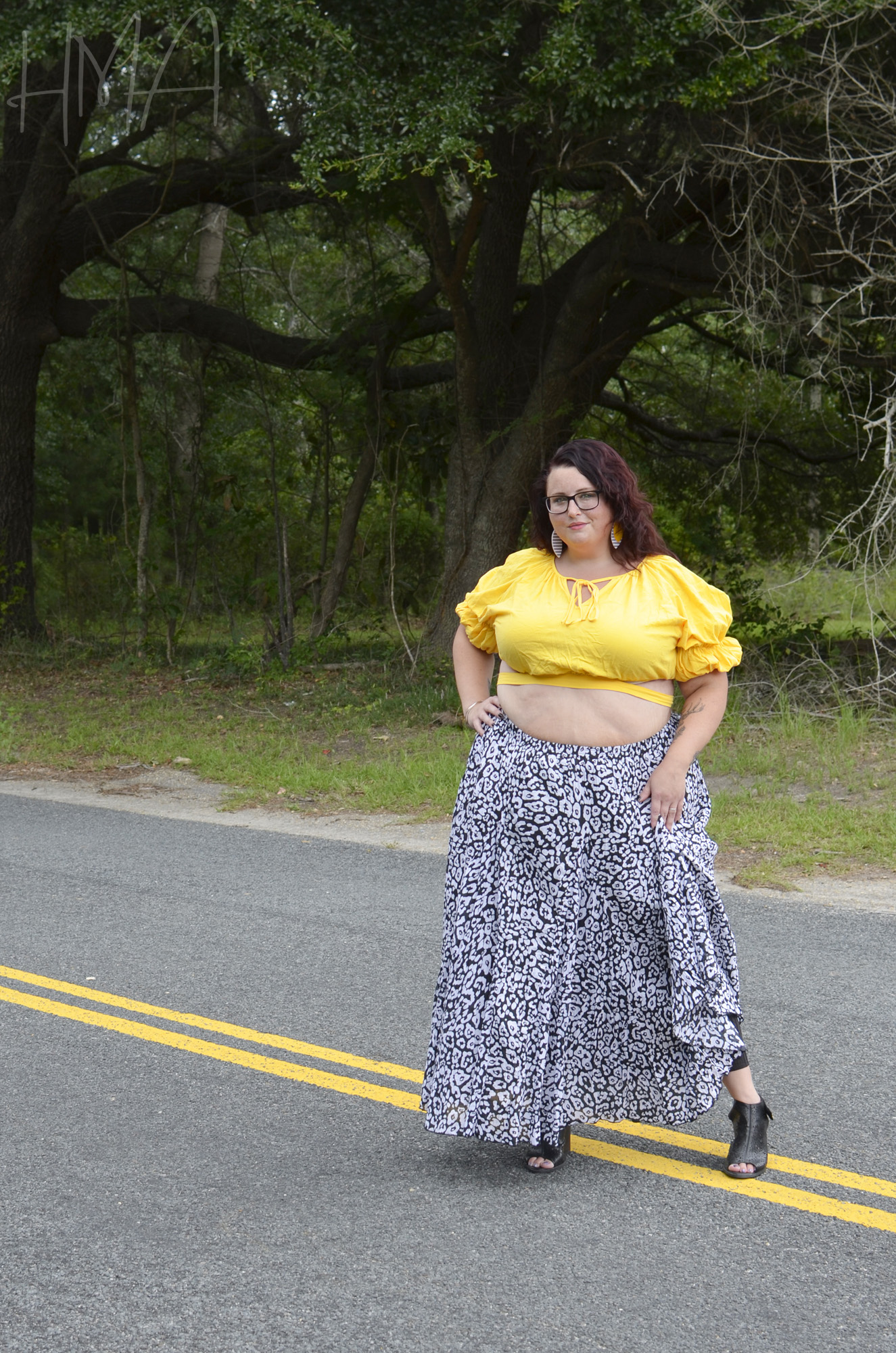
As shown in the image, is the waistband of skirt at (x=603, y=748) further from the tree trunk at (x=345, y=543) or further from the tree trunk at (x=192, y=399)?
the tree trunk at (x=192, y=399)

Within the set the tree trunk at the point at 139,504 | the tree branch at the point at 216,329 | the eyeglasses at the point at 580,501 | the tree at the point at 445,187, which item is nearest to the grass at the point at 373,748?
the tree trunk at the point at 139,504

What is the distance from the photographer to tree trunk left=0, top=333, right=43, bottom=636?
59.8 ft

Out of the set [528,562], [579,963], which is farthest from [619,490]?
[579,963]

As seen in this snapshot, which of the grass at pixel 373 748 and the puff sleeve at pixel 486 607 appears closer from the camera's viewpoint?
the puff sleeve at pixel 486 607

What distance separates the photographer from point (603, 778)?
356 centimetres

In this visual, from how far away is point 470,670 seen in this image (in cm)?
394

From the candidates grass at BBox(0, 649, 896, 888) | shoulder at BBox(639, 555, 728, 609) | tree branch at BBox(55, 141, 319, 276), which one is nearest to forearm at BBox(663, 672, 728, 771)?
shoulder at BBox(639, 555, 728, 609)

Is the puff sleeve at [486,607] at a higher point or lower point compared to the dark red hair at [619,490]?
lower

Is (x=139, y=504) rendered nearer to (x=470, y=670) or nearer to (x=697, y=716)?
(x=470, y=670)

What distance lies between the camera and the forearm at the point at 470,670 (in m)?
3.90

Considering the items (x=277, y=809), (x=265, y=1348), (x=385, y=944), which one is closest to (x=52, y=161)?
(x=277, y=809)

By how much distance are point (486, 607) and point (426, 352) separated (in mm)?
15780

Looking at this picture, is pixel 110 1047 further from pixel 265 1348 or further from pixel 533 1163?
pixel 265 1348

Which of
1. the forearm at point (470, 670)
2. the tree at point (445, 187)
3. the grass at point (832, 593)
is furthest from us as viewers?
the grass at point (832, 593)
